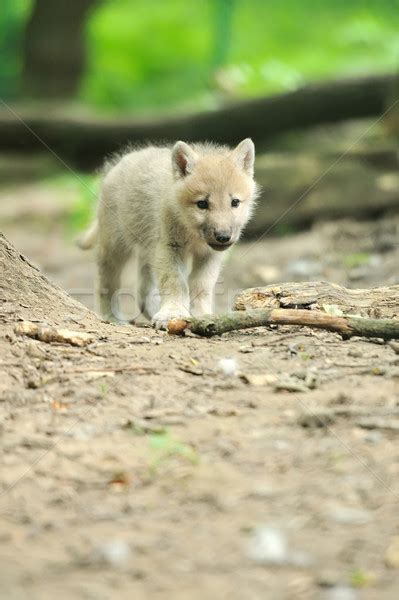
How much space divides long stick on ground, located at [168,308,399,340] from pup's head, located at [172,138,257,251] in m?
0.91

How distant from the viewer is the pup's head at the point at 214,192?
16.1 feet

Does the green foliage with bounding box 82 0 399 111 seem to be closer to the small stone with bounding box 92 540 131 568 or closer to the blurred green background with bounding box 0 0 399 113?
the blurred green background with bounding box 0 0 399 113

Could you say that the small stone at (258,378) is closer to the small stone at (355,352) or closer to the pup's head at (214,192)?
the small stone at (355,352)

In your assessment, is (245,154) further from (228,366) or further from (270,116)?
(270,116)

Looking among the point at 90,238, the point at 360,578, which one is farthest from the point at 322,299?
the point at 90,238

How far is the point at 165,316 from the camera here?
15.9ft

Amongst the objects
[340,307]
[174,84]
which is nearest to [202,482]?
[340,307]

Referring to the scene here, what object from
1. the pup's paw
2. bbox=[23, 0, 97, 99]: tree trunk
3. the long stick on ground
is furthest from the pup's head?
bbox=[23, 0, 97, 99]: tree trunk

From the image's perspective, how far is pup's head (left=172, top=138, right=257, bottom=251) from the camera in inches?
193

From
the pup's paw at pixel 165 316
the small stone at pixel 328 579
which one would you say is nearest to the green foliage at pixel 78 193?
the pup's paw at pixel 165 316

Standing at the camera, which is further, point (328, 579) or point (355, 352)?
point (355, 352)

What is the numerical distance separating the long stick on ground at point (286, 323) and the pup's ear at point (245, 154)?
5.20 ft

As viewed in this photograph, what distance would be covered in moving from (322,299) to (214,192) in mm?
1135

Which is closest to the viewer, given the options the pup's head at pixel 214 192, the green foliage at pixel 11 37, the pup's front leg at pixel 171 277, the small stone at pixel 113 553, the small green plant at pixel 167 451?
the small stone at pixel 113 553
